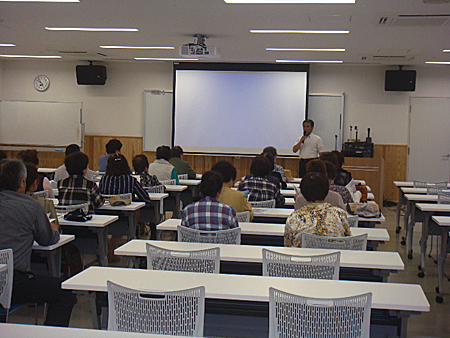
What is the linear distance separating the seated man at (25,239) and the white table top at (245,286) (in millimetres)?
570

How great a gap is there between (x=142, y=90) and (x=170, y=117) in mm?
Result: 881

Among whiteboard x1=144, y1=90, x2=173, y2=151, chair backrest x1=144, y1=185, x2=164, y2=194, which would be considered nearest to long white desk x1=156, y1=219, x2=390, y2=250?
chair backrest x1=144, y1=185, x2=164, y2=194

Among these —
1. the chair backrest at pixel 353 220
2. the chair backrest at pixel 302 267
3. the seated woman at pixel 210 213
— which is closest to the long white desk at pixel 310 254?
the chair backrest at pixel 302 267

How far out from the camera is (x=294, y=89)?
1125cm

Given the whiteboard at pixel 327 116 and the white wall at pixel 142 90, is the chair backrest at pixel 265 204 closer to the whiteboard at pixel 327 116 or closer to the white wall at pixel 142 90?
the whiteboard at pixel 327 116

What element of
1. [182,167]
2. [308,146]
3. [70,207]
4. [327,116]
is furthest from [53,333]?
[327,116]

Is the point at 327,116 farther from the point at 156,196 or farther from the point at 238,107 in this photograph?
the point at 156,196

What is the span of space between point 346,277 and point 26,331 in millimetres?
2334

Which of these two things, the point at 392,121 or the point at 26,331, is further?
the point at 392,121

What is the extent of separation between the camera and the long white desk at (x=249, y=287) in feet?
8.46

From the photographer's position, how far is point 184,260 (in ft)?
10.7

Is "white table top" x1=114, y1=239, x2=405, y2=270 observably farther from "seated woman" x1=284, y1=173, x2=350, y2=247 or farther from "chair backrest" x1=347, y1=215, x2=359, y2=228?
"chair backrest" x1=347, y1=215, x2=359, y2=228

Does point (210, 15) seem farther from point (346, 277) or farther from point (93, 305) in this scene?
point (93, 305)

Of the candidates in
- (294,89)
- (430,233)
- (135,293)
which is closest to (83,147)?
(294,89)
